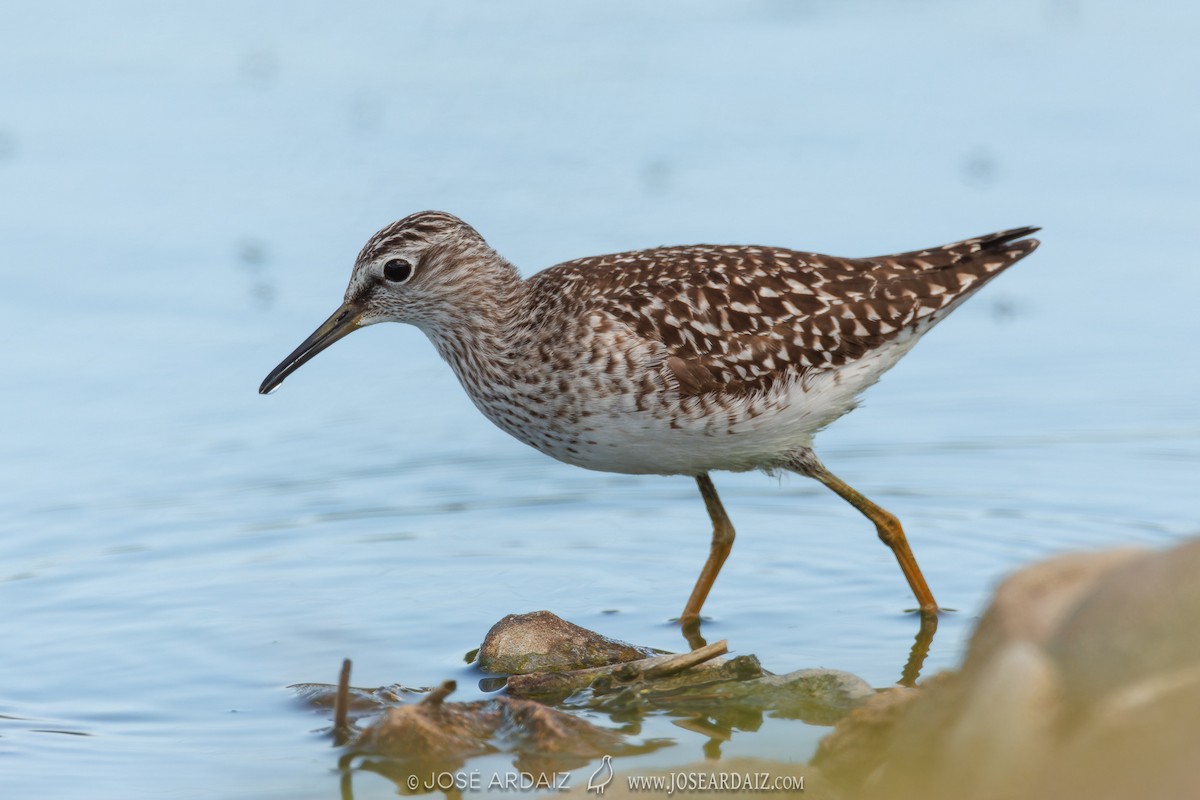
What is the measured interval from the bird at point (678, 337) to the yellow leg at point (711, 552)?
1 cm

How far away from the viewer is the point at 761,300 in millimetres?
9320

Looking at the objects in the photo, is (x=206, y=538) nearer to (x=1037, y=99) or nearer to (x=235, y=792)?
(x=235, y=792)

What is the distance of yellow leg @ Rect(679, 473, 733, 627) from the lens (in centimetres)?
940

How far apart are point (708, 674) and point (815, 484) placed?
3.93 meters

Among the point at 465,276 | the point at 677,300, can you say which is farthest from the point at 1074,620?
the point at 465,276

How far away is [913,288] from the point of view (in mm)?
9602

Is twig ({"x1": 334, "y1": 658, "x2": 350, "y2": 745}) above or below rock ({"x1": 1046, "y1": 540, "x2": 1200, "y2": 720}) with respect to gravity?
below

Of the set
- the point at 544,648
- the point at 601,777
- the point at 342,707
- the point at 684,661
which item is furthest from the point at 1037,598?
the point at 544,648

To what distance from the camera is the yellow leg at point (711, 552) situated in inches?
370

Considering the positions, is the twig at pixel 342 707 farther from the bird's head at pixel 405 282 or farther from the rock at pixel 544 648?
the bird's head at pixel 405 282

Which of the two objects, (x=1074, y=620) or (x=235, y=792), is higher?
(x=1074, y=620)

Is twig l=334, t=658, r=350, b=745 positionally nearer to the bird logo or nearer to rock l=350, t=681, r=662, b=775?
rock l=350, t=681, r=662, b=775

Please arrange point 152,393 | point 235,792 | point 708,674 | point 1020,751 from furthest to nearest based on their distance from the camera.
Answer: point 152,393 < point 708,674 < point 235,792 < point 1020,751

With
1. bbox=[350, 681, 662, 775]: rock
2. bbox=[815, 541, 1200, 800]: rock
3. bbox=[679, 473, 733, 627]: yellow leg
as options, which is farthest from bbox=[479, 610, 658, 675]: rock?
bbox=[815, 541, 1200, 800]: rock
